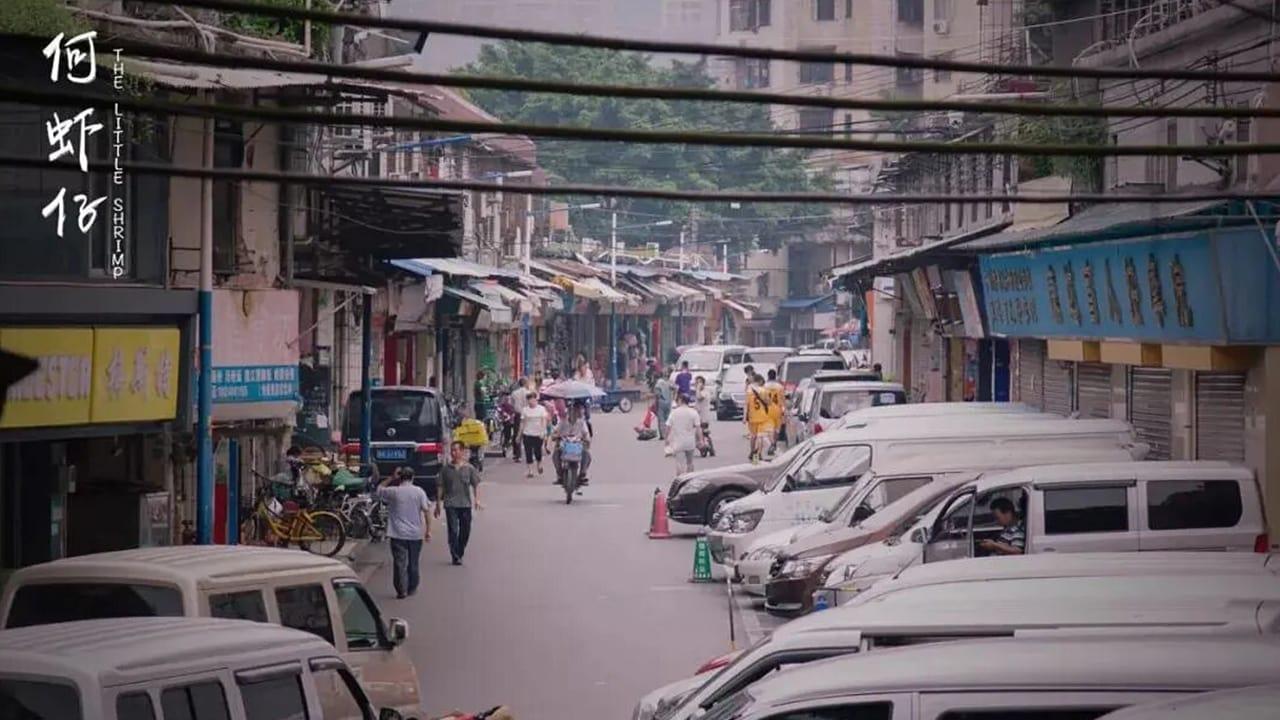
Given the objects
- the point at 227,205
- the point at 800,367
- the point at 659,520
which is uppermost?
the point at 227,205

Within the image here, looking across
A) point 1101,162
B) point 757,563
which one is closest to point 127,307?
point 757,563

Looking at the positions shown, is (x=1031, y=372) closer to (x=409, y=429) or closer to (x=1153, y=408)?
(x=1153, y=408)

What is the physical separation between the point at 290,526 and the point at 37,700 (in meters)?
16.5

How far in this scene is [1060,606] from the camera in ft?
31.9

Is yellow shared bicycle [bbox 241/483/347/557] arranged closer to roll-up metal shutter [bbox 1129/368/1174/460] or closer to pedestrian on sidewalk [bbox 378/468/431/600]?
pedestrian on sidewalk [bbox 378/468/431/600]

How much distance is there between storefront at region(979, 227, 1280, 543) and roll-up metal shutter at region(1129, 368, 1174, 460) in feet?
0.07

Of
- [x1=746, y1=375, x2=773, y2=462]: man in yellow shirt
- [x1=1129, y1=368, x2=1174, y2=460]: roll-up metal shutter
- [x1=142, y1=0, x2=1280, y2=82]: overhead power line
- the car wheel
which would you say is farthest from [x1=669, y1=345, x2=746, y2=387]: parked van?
[x1=142, y1=0, x2=1280, y2=82]: overhead power line

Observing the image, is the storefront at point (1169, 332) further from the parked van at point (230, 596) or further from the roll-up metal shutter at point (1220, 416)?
the parked van at point (230, 596)

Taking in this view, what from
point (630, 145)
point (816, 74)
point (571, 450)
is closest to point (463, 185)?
point (571, 450)

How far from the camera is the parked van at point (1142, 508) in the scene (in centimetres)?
1662

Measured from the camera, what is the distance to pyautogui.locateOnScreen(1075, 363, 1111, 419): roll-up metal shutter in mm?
29312

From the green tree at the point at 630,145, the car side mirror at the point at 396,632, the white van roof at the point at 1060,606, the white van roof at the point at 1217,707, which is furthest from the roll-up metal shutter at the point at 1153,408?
the green tree at the point at 630,145

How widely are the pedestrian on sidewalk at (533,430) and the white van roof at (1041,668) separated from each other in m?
30.5

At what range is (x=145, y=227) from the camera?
738 inches
